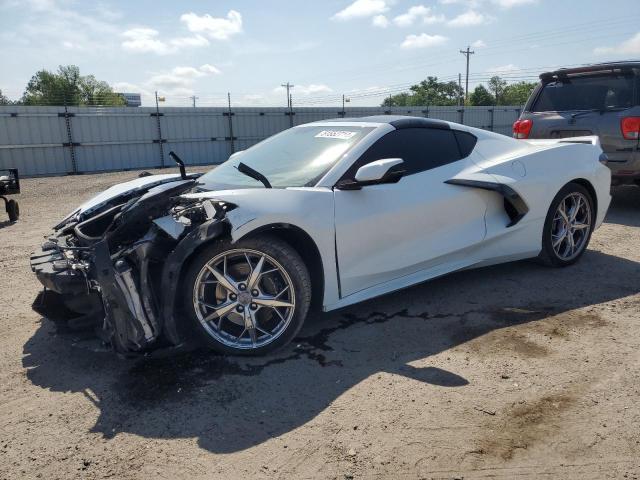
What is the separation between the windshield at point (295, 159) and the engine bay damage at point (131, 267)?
0.50 m

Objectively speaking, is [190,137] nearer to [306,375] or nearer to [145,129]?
[145,129]

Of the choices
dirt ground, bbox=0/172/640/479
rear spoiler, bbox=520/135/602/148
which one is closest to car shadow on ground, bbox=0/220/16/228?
dirt ground, bbox=0/172/640/479

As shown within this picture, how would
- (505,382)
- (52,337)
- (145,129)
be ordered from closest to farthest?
(505,382), (52,337), (145,129)

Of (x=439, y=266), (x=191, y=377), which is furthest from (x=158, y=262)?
(x=439, y=266)

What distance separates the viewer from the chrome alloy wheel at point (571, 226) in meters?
4.95

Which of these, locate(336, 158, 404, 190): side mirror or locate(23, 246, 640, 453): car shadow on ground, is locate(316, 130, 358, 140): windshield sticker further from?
locate(23, 246, 640, 453): car shadow on ground

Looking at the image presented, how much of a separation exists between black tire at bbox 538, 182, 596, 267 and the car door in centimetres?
87

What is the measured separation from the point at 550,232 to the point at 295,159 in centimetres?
248

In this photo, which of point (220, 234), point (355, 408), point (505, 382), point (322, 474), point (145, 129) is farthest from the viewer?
point (145, 129)

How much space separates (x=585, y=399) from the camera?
9.25 feet

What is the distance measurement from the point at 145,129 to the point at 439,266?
15684mm

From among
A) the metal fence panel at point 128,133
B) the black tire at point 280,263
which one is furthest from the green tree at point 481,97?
the black tire at point 280,263

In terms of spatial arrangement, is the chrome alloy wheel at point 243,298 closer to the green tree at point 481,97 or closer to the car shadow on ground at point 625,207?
the car shadow on ground at point 625,207

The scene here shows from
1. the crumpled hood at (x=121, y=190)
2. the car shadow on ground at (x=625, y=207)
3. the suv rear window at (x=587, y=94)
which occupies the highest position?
the suv rear window at (x=587, y=94)
